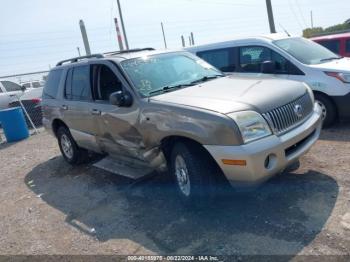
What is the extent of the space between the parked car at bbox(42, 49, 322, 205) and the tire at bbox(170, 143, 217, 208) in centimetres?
1

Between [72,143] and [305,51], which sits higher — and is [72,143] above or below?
below

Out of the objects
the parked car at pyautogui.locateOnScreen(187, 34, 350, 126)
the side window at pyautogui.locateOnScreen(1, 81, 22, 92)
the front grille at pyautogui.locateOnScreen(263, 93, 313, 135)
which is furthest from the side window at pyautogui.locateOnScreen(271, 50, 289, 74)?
the side window at pyautogui.locateOnScreen(1, 81, 22, 92)

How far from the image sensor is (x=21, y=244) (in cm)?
448

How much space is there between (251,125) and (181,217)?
4.40ft

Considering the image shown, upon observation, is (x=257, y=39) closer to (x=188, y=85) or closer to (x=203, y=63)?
(x=203, y=63)

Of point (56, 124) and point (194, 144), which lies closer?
point (194, 144)

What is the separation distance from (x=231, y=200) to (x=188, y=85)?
4.93ft

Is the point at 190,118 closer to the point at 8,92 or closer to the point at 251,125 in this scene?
the point at 251,125

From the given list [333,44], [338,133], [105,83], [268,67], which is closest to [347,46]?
[333,44]

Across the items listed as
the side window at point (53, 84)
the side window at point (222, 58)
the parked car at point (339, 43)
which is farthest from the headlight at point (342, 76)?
the side window at point (53, 84)

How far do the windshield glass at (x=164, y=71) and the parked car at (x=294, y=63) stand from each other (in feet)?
5.04

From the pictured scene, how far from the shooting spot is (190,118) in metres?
3.99

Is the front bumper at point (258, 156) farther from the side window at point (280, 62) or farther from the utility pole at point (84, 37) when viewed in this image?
the utility pole at point (84, 37)

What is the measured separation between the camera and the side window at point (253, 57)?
7.40m
